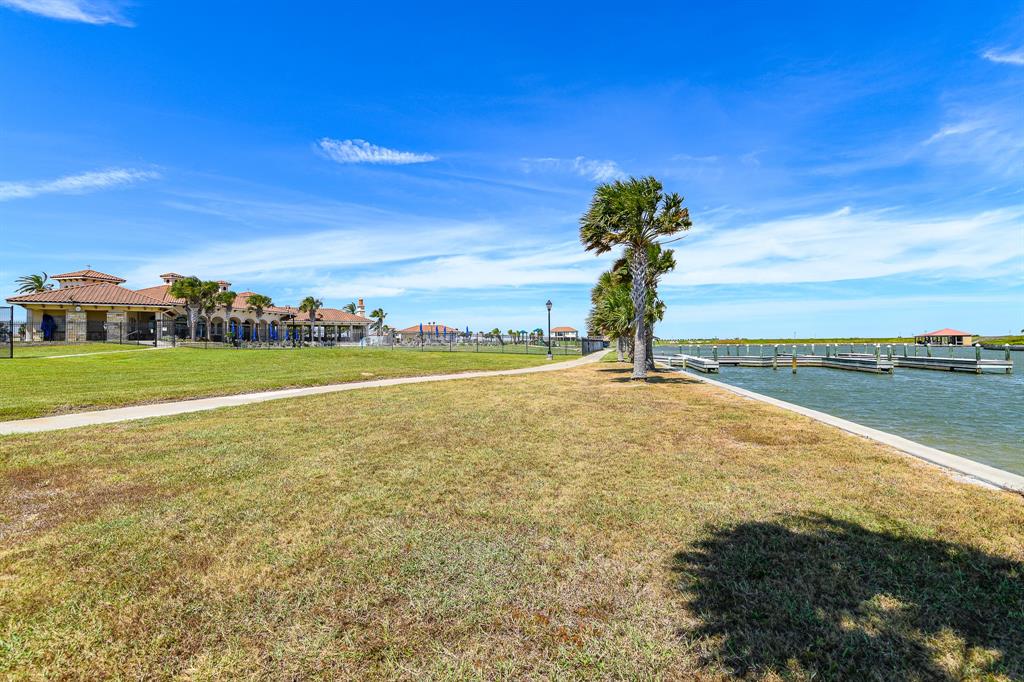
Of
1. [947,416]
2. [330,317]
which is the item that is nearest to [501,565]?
[947,416]

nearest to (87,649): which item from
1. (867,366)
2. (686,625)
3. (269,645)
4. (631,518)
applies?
(269,645)

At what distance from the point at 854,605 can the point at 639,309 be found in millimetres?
15706

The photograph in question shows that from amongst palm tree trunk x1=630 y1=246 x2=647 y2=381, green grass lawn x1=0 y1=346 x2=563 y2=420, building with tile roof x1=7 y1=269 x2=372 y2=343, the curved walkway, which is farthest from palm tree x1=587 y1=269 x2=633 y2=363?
building with tile roof x1=7 y1=269 x2=372 y2=343

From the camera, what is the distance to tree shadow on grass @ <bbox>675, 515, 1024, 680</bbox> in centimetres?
247

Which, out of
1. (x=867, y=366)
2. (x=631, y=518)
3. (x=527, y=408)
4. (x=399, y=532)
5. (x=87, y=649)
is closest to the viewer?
(x=87, y=649)

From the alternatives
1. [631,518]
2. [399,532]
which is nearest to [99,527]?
[399,532]

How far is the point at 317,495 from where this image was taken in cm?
491

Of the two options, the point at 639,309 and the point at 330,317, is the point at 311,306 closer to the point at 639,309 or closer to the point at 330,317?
the point at 330,317

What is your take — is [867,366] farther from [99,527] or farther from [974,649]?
[99,527]

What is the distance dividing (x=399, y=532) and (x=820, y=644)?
3.07m

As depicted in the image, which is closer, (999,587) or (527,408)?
(999,587)

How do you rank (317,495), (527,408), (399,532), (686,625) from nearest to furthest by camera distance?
1. (686,625)
2. (399,532)
3. (317,495)
4. (527,408)

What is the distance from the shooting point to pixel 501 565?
3.46 meters

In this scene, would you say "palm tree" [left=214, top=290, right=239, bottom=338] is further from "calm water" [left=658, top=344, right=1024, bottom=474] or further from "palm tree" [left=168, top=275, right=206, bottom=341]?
"calm water" [left=658, top=344, right=1024, bottom=474]
